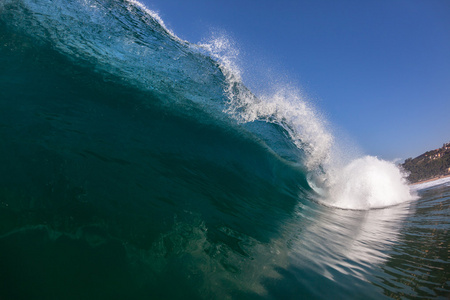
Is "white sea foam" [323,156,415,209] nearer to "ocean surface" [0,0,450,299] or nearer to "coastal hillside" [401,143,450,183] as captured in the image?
"ocean surface" [0,0,450,299]

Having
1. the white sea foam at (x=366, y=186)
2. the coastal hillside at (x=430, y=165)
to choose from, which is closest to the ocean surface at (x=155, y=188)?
the white sea foam at (x=366, y=186)

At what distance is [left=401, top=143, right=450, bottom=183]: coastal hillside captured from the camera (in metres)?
21.1

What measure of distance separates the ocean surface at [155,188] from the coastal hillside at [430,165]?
59.0ft

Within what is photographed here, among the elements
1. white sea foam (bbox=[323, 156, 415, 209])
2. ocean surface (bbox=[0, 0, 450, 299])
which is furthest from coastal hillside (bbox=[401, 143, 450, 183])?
ocean surface (bbox=[0, 0, 450, 299])

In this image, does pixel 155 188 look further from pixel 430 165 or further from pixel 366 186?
pixel 430 165

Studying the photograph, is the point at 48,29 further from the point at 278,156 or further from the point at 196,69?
the point at 278,156

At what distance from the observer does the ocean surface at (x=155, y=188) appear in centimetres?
198

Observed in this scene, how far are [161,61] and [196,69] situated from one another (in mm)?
1335

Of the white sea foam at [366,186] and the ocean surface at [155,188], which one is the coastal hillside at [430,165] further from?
the ocean surface at [155,188]

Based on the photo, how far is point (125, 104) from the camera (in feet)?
20.7

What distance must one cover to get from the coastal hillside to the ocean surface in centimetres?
1798

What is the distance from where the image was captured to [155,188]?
3.49 meters

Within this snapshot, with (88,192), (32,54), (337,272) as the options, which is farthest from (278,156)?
(32,54)

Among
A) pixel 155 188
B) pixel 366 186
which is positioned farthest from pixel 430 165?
pixel 155 188
